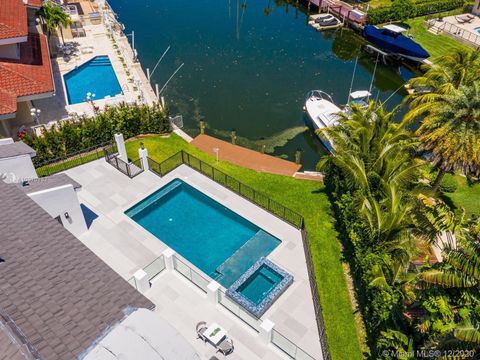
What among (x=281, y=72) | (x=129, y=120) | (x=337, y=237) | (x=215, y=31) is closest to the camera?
(x=337, y=237)

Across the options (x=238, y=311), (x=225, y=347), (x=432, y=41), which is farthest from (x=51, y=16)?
(x=432, y=41)

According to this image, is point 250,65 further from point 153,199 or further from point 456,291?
point 456,291

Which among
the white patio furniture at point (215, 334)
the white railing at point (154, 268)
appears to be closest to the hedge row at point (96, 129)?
the white railing at point (154, 268)

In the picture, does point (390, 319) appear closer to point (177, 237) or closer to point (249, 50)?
point (177, 237)

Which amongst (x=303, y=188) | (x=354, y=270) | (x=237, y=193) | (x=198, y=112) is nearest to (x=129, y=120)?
(x=198, y=112)

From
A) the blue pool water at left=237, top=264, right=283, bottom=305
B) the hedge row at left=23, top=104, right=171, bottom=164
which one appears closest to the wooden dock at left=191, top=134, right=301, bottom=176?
the hedge row at left=23, top=104, right=171, bottom=164

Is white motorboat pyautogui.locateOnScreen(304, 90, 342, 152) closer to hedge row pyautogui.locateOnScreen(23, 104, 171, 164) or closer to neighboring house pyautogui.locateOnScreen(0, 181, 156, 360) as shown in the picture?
hedge row pyautogui.locateOnScreen(23, 104, 171, 164)
